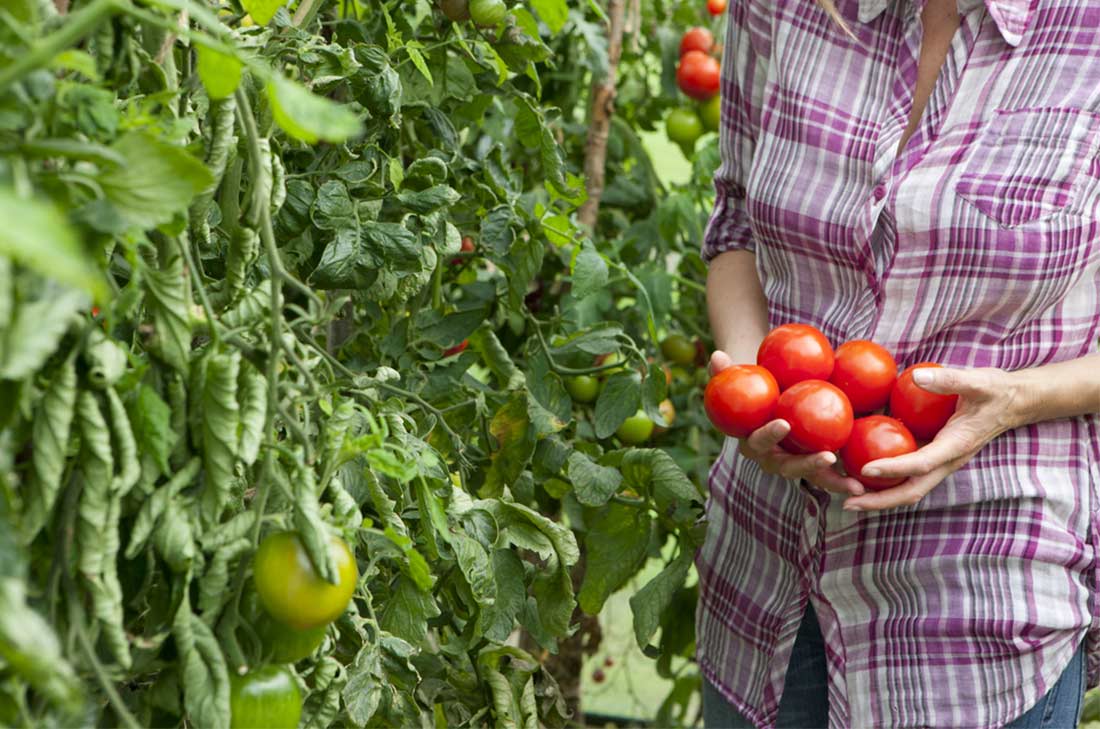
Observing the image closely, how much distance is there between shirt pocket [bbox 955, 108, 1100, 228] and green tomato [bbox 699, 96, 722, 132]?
98cm

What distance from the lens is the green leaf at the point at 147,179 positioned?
47 centimetres

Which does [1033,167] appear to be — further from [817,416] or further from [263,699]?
[263,699]

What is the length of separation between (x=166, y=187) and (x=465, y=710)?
0.72m

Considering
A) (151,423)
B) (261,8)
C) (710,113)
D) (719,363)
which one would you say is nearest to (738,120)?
(719,363)

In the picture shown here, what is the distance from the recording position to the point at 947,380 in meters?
0.94

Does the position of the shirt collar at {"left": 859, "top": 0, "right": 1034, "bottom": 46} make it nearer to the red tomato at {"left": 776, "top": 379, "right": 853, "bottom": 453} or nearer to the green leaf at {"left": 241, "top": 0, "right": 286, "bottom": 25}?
the red tomato at {"left": 776, "top": 379, "right": 853, "bottom": 453}

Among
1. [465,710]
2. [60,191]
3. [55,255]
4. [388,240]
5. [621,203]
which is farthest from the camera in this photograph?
[621,203]

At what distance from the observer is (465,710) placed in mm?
1077

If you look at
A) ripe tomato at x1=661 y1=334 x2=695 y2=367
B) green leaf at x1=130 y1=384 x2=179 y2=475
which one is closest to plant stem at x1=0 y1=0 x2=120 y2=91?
green leaf at x1=130 y1=384 x2=179 y2=475

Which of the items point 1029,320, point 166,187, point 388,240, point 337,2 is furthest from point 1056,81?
point 166,187

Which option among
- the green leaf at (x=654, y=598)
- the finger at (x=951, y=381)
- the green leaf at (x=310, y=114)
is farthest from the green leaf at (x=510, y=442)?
the green leaf at (x=310, y=114)

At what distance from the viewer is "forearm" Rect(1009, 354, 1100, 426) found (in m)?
0.98

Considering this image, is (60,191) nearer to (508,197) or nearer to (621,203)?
(508,197)

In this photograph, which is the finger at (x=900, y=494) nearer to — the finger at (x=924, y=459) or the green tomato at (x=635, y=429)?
the finger at (x=924, y=459)
